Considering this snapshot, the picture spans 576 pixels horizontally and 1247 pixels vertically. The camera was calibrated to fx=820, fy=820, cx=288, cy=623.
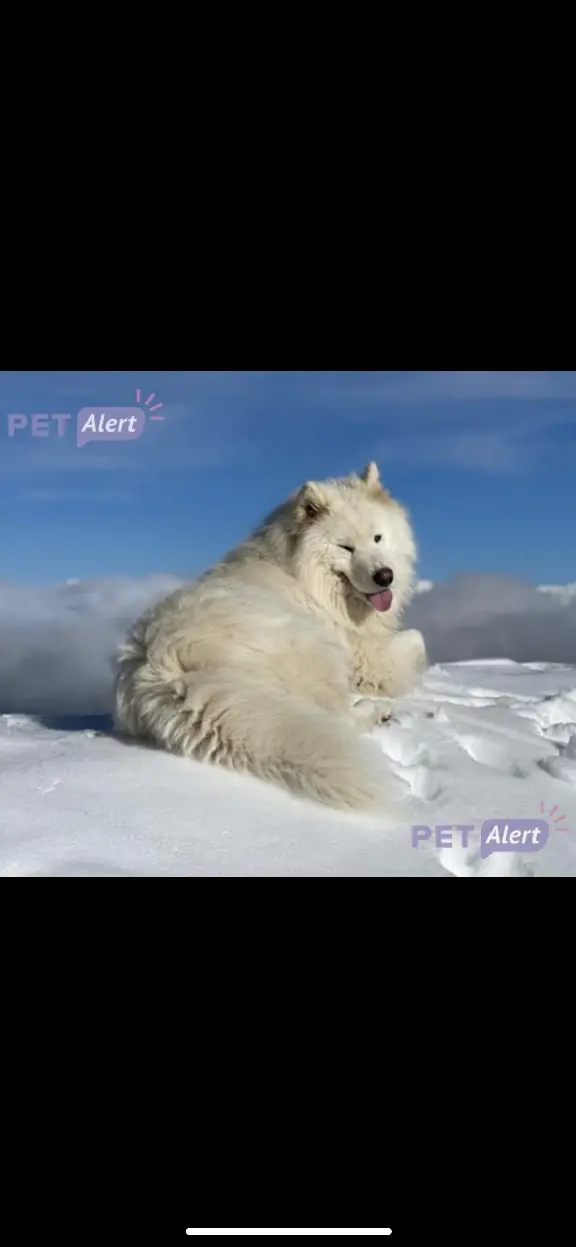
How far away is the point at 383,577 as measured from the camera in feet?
15.7

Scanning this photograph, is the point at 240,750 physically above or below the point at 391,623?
below

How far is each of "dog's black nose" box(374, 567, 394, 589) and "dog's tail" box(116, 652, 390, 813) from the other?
1.54 m

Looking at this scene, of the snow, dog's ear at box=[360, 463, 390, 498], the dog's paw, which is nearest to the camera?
the snow

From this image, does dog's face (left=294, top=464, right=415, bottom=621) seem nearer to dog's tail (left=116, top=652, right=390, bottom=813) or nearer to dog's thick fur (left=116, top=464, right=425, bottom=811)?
dog's thick fur (left=116, top=464, right=425, bottom=811)

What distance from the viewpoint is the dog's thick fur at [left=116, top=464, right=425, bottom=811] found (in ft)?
10.0

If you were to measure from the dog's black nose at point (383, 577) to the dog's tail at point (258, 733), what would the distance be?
5.06 feet

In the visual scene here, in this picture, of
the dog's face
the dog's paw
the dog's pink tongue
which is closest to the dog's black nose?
the dog's face

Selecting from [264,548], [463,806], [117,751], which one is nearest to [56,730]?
[117,751]

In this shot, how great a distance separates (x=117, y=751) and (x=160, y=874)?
1.26 m

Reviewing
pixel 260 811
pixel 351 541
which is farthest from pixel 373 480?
pixel 260 811

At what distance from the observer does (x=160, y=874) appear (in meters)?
2.29

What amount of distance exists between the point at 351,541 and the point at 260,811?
2497 millimetres

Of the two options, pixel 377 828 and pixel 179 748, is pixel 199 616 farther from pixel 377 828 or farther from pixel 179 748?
pixel 377 828

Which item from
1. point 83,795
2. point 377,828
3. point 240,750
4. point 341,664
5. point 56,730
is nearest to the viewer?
point 377,828
